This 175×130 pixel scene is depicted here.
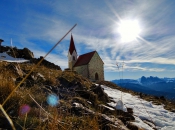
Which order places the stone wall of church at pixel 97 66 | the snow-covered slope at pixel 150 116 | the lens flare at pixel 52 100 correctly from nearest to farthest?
the lens flare at pixel 52 100 < the snow-covered slope at pixel 150 116 < the stone wall of church at pixel 97 66

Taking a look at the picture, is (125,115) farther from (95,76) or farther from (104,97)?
(95,76)

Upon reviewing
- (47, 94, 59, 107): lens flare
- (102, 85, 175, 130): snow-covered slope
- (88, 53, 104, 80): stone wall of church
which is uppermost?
(88, 53, 104, 80): stone wall of church

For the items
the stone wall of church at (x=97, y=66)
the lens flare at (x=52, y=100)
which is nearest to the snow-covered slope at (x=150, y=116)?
the lens flare at (x=52, y=100)

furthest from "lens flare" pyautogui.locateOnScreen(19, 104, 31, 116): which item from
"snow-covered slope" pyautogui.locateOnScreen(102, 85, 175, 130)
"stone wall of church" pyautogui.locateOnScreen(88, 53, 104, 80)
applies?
"stone wall of church" pyautogui.locateOnScreen(88, 53, 104, 80)

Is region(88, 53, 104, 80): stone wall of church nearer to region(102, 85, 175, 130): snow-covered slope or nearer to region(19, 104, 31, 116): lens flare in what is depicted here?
region(102, 85, 175, 130): snow-covered slope

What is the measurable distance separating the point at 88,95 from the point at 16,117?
3652 millimetres

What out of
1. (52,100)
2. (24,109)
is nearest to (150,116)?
(52,100)

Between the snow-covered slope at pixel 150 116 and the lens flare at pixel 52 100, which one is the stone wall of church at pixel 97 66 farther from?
the lens flare at pixel 52 100

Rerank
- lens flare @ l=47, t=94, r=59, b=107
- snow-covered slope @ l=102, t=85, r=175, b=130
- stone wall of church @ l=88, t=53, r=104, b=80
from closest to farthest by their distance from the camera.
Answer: lens flare @ l=47, t=94, r=59, b=107, snow-covered slope @ l=102, t=85, r=175, b=130, stone wall of church @ l=88, t=53, r=104, b=80

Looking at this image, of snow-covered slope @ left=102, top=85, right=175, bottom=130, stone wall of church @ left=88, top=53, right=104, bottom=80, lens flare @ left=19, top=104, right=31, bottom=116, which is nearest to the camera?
lens flare @ left=19, top=104, right=31, bottom=116

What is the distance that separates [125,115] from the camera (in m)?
5.31

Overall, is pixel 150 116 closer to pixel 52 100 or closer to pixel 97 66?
pixel 52 100

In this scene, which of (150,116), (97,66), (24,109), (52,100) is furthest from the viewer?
(97,66)

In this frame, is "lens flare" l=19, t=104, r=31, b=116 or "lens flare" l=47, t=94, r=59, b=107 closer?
"lens flare" l=19, t=104, r=31, b=116
